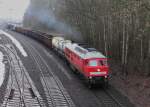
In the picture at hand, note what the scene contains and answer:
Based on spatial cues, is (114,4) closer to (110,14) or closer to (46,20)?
(110,14)

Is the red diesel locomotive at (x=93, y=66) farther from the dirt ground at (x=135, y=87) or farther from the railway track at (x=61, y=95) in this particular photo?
the dirt ground at (x=135, y=87)

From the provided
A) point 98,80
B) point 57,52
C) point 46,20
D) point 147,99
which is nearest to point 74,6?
point 57,52

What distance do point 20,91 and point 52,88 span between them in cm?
300

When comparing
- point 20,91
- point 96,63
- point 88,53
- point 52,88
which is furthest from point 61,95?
point 88,53

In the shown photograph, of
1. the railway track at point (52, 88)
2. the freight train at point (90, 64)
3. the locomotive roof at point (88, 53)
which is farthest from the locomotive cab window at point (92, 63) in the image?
the railway track at point (52, 88)

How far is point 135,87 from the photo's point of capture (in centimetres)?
2650

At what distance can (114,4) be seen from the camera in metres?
32.8

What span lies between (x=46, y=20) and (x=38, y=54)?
4792 centimetres

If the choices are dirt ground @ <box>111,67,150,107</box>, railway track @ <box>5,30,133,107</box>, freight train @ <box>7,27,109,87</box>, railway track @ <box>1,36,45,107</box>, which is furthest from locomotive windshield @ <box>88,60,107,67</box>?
railway track @ <box>1,36,45,107</box>

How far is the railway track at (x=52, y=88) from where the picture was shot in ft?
77.7

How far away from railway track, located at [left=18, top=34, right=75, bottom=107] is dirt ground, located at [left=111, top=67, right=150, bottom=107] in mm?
5046

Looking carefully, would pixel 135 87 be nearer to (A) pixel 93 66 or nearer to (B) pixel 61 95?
(A) pixel 93 66

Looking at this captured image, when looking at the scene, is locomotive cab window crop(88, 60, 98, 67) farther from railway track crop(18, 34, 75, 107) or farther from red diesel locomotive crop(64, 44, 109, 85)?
railway track crop(18, 34, 75, 107)

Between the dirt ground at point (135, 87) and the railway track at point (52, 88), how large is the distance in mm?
5046
